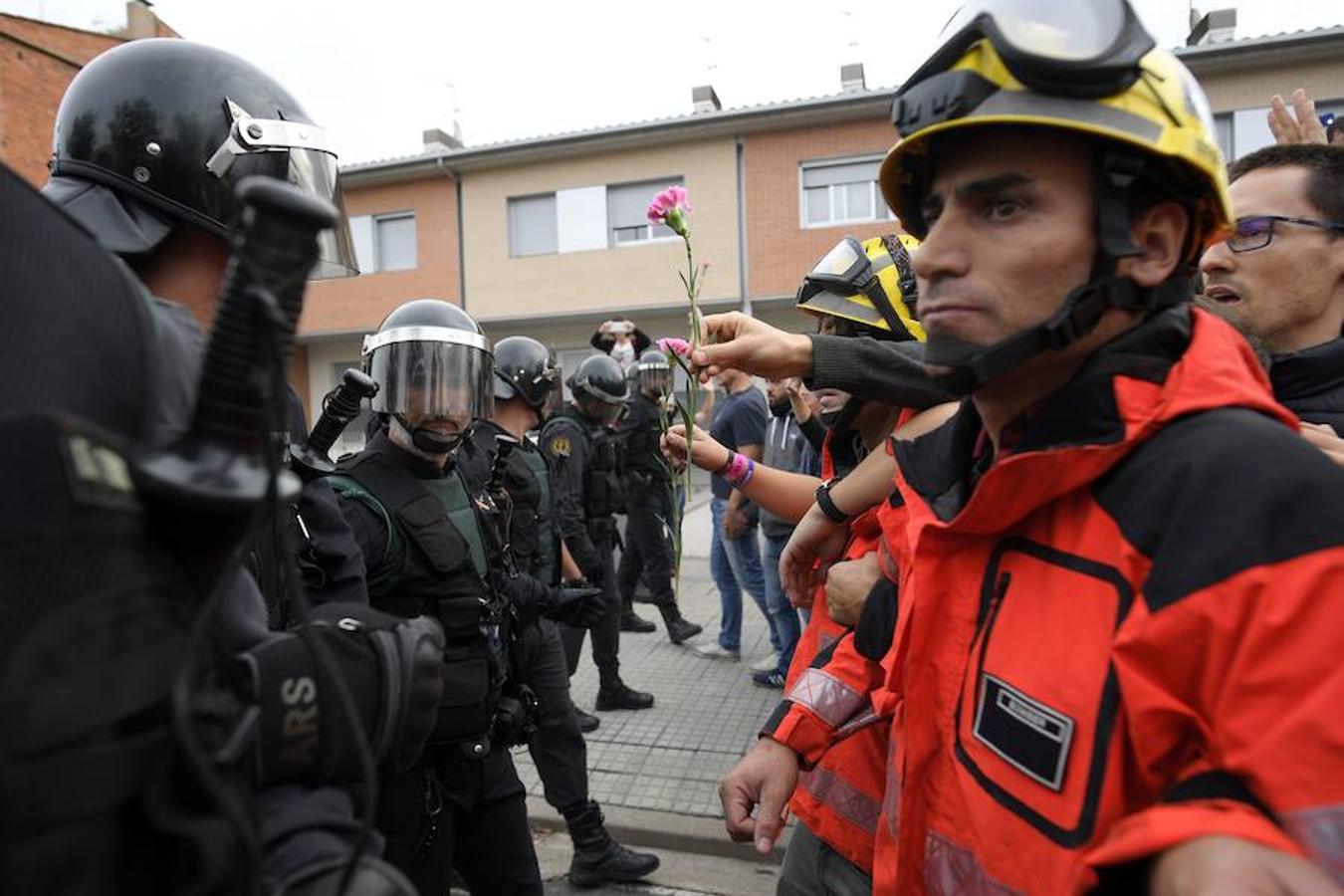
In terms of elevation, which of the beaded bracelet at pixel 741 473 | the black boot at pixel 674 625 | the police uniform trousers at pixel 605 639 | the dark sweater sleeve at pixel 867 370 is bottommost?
the black boot at pixel 674 625

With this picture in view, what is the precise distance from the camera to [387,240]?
763 inches

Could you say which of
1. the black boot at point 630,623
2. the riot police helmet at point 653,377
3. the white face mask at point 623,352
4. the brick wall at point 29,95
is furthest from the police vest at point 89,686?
the brick wall at point 29,95

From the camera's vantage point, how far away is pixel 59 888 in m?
0.62

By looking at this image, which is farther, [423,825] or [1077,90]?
[423,825]

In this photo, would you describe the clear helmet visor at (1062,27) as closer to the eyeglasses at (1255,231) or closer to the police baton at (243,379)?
the police baton at (243,379)

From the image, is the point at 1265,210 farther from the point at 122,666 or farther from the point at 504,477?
the point at 504,477

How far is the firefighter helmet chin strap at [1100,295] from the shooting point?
1.17 meters

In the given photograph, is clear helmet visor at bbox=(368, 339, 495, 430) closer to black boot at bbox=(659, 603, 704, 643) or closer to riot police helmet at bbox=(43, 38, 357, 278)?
riot police helmet at bbox=(43, 38, 357, 278)

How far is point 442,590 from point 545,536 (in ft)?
6.36

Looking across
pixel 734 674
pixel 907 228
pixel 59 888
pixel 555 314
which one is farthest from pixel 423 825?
pixel 555 314

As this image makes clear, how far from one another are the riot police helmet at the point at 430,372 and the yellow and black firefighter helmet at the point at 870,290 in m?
1.29

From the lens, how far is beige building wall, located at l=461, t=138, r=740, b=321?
1684 cm

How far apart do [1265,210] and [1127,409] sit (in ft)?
4.92

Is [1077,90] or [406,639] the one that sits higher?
[1077,90]
